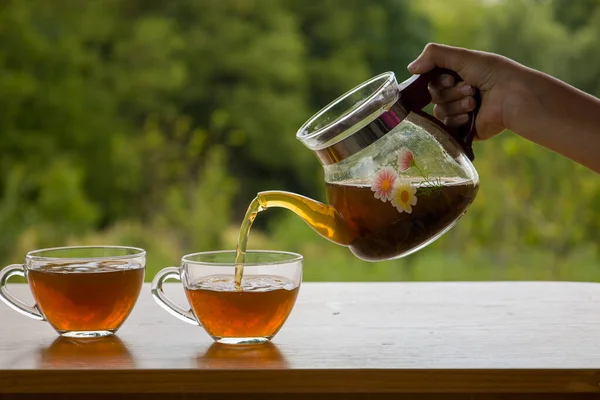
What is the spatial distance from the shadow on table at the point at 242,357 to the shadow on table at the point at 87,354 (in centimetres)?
9

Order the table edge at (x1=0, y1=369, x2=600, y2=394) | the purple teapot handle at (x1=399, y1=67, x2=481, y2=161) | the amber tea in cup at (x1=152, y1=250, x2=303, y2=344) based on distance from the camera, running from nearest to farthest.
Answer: the table edge at (x1=0, y1=369, x2=600, y2=394), the amber tea in cup at (x1=152, y1=250, x2=303, y2=344), the purple teapot handle at (x1=399, y1=67, x2=481, y2=161)

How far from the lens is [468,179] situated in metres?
1.15

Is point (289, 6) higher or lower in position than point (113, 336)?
higher

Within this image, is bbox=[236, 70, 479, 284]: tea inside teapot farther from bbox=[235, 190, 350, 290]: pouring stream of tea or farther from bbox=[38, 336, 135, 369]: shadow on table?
bbox=[38, 336, 135, 369]: shadow on table

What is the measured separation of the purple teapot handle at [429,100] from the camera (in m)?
1.15

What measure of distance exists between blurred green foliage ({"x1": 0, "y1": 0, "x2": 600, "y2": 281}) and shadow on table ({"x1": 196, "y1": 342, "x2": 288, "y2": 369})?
3269 mm

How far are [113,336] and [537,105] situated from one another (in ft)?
2.08

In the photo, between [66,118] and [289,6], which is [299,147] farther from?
[66,118]

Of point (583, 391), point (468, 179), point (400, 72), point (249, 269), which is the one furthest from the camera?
point (400, 72)

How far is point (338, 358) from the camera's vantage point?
38.7 inches

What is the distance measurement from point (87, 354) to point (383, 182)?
412mm

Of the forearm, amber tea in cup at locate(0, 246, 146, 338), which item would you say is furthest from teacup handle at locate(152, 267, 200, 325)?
the forearm

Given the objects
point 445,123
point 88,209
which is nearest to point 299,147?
point 88,209

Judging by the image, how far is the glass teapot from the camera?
110 centimetres
